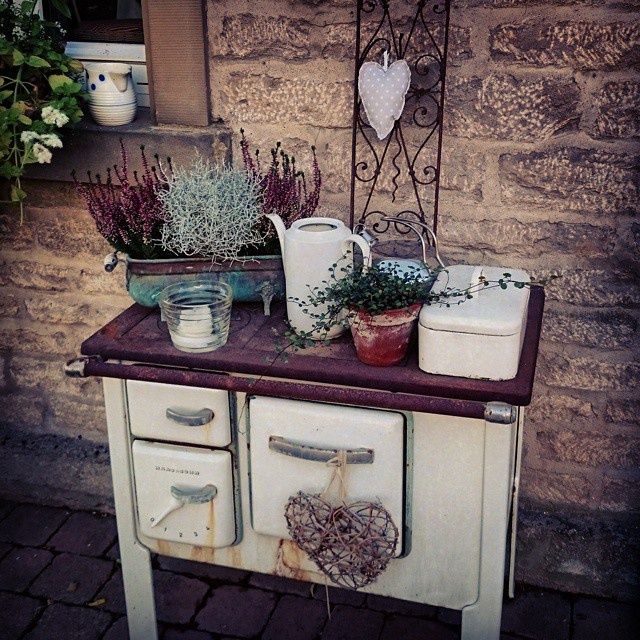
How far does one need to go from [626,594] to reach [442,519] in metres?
1.10

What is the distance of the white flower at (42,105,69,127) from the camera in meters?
2.64

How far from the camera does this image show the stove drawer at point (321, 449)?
81.4 inches

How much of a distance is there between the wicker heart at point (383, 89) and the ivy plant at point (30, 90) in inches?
36.3

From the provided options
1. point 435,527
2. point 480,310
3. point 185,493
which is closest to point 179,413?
point 185,493

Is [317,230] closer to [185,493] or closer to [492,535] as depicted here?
[185,493]

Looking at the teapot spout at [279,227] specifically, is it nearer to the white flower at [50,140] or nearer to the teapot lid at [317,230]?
the teapot lid at [317,230]

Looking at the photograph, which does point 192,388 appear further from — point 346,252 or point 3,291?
point 3,291

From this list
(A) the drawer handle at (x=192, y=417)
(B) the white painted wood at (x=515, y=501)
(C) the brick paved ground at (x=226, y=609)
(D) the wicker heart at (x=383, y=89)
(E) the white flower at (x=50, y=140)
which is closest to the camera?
(A) the drawer handle at (x=192, y=417)

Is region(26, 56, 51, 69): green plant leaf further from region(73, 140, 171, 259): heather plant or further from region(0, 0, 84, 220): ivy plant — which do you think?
region(73, 140, 171, 259): heather plant

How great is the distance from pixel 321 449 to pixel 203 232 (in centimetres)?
64

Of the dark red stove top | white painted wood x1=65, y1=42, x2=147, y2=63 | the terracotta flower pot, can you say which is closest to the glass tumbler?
the dark red stove top

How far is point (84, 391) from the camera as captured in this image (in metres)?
3.31

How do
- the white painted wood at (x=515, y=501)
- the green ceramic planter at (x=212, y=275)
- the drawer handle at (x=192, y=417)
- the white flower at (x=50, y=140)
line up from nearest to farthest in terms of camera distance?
the drawer handle at (x=192, y=417), the green ceramic planter at (x=212, y=275), the white painted wood at (x=515, y=501), the white flower at (x=50, y=140)

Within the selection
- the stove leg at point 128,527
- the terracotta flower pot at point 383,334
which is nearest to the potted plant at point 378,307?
the terracotta flower pot at point 383,334
